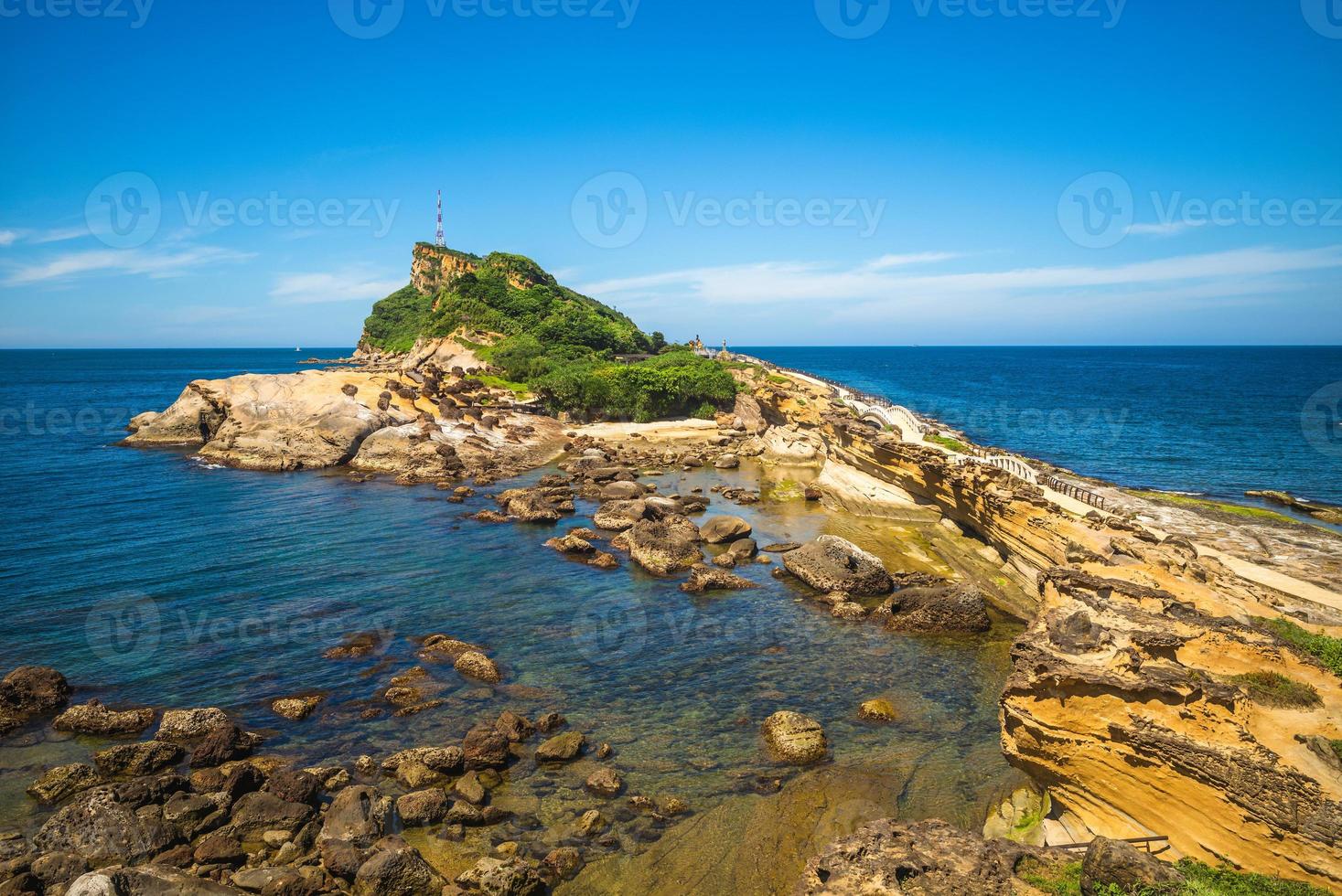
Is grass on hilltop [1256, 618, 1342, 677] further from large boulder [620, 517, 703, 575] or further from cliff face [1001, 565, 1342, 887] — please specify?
large boulder [620, 517, 703, 575]

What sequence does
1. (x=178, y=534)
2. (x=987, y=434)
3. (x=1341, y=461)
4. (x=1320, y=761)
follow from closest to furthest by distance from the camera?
(x=1320, y=761) → (x=178, y=534) → (x=1341, y=461) → (x=987, y=434)

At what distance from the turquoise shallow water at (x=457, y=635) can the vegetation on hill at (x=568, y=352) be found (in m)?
34.4

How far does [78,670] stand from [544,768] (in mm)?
16471

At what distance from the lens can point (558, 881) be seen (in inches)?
511

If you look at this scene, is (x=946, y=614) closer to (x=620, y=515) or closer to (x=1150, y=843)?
(x=1150, y=843)

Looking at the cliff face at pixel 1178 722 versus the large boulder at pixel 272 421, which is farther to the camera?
the large boulder at pixel 272 421

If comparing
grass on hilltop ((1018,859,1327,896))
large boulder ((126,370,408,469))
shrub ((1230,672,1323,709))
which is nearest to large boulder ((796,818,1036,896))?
grass on hilltop ((1018,859,1327,896))

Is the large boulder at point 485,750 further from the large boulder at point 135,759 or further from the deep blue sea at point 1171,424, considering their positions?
the deep blue sea at point 1171,424

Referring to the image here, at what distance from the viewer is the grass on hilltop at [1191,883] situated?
9219 millimetres

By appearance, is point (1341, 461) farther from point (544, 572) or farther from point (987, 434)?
point (544, 572)

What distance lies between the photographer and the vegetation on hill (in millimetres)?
73312

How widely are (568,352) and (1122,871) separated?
276ft

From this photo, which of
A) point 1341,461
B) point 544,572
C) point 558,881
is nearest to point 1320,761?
point 558,881

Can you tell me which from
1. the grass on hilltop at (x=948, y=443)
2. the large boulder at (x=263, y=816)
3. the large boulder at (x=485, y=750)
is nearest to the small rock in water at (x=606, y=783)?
the large boulder at (x=485, y=750)
